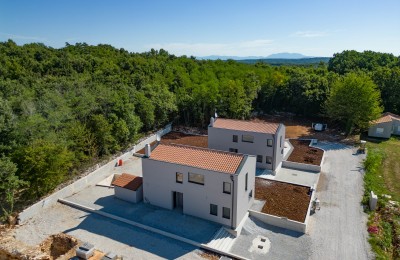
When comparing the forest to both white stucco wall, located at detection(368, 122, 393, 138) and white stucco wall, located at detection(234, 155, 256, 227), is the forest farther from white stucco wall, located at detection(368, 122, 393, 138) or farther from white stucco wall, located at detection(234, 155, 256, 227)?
white stucco wall, located at detection(234, 155, 256, 227)

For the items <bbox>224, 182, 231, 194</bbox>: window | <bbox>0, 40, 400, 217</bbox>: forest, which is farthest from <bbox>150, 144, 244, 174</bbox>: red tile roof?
<bbox>0, 40, 400, 217</bbox>: forest

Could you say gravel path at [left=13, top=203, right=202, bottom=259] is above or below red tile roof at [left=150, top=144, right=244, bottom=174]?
below

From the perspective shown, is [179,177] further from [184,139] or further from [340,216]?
[184,139]

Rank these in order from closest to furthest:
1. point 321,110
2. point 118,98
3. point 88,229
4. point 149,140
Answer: point 88,229 → point 118,98 → point 149,140 → point 321,110

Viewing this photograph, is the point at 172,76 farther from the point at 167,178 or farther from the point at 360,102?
the point at 167,178

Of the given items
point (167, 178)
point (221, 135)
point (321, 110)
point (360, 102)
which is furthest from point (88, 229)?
point (321, 110)

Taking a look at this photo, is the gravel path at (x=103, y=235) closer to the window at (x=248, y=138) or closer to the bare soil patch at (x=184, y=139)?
the window at (x=248, y=138)
